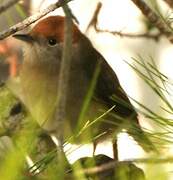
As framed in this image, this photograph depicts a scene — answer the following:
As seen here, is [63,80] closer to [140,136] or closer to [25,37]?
[140,136]

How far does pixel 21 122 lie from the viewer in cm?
209

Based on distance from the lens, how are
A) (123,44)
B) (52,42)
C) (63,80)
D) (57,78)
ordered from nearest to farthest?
(63,80) → (57,78) → (52,42) → (123,44)

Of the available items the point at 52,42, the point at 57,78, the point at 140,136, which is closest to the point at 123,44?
the point at 52,42

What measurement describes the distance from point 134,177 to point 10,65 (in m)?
2.03

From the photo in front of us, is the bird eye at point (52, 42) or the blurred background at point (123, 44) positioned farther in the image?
the blurred background at point (123, 44)

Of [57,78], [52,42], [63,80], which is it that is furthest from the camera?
[52,42]

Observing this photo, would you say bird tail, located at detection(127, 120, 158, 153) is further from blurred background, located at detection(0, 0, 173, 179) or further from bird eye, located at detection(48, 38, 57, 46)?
blurred background, located at detection(0, 0, 173, 179)

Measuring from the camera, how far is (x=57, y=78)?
3014 millimetres

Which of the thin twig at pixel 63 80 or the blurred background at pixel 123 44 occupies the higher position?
the blurred background at pixel 123 44

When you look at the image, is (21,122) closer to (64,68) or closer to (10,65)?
(64,68)

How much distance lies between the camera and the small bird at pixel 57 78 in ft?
8.89

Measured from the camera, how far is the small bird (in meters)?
2.71

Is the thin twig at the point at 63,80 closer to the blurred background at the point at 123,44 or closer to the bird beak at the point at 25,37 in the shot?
the bird beak at the point at 25,37

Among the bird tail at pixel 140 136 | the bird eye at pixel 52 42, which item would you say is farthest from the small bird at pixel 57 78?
the bird tail at pixel 140 136
